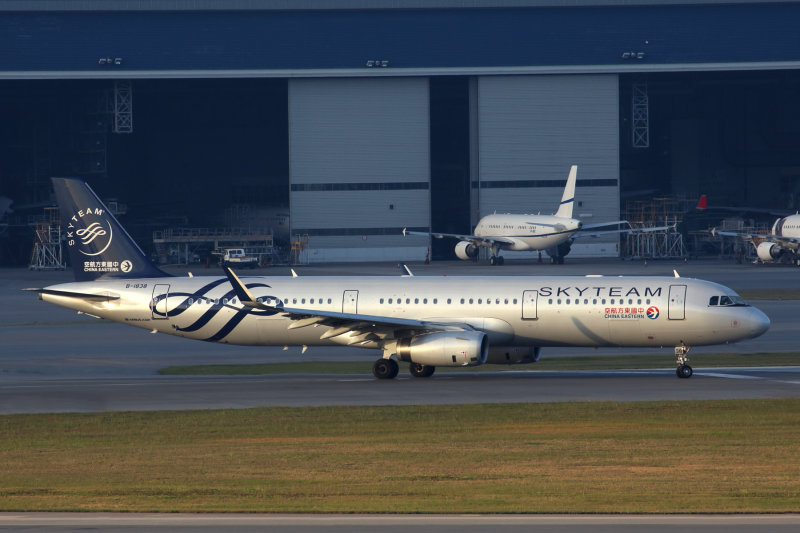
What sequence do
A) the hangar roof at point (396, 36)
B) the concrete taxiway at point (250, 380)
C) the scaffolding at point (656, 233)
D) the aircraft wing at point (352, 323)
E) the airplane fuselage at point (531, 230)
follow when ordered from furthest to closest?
the scaffolding at point (656, 233) → the airplane fuselage at point (531, 230) → the hangar roof at point (396, 36) → the aircraft wing at point (352, 323) → the concrete taxiway at point (250, 380)

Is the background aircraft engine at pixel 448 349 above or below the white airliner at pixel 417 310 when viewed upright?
below

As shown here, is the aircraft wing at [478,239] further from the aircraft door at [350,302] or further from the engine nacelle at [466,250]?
the aircraft door at [350,302]

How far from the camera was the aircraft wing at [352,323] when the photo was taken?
33250 mm

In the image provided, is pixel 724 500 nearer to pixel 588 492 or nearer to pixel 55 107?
pixel 588 492

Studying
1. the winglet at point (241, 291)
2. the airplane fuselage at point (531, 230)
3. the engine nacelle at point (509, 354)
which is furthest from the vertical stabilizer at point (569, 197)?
the winglet at point (241, 291)

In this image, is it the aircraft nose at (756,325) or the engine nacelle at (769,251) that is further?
the engine nacelle at (769,251)

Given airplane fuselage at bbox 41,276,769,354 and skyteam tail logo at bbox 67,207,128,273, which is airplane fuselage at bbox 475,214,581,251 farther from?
skyteam tail logo at bbox 67,207,128,273

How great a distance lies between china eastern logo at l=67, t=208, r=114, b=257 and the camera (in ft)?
126

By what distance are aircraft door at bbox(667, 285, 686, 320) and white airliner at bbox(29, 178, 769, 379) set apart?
0.03 m

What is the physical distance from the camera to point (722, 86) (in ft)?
360

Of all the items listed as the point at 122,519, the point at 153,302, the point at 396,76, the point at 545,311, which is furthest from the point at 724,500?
the point at 396,76

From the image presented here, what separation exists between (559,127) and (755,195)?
91.9 feet

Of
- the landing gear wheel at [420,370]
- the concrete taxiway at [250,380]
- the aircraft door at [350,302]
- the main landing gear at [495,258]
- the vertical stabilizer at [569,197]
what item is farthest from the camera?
the main landing gear at [495,258]

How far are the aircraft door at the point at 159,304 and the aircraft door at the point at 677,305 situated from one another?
16.3 metres
